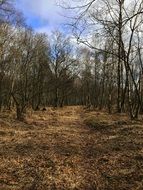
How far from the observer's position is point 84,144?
548 inches

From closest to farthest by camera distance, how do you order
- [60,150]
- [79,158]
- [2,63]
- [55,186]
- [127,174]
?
[55,186] → [127,174] → [79,158] → [60,150] → [2,63]

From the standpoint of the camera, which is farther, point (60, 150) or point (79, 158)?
point (60, 150)

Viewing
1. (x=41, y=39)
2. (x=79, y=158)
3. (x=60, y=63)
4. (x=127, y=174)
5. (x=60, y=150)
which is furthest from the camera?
(x=60, y=63)

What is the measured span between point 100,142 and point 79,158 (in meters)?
3.01

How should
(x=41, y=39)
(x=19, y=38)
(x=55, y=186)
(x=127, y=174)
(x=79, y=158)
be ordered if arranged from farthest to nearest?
(x=41, y=39)
(x=19, y=38)
(x=79, y=158)
(x=127, y=174)
(x=55, y=186)

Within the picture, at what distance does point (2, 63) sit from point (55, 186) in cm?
3369

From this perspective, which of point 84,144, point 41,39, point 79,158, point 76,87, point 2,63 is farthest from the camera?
point 76,87

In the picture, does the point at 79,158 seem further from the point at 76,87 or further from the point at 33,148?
the point at 76,87

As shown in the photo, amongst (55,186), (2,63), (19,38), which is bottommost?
(55,186)

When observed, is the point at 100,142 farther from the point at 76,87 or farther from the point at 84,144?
the point at 76,87

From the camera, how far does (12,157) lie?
11.5m

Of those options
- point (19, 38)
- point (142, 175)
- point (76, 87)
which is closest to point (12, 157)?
point (142, 175)

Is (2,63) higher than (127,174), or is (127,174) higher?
(2,63)

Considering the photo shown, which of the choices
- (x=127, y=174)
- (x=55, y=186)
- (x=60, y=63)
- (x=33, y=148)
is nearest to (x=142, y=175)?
(x=127, y=174)
